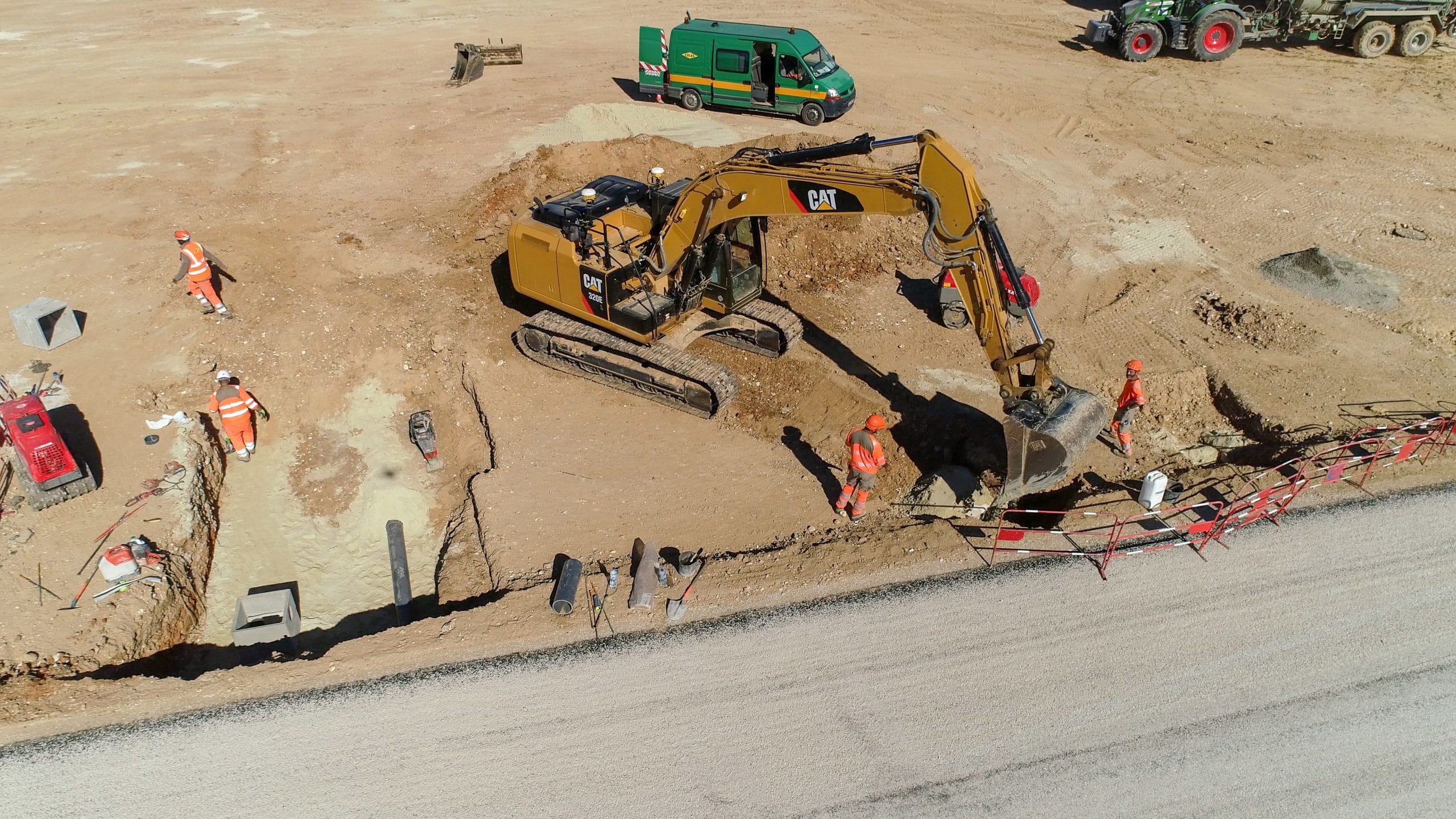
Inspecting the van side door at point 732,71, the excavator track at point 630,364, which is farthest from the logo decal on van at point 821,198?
the van side door at point 732,71

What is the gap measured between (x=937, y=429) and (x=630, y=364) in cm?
439

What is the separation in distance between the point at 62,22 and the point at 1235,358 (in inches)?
1257

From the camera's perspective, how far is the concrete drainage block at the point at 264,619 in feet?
31.6

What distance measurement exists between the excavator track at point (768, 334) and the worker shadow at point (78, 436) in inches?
333

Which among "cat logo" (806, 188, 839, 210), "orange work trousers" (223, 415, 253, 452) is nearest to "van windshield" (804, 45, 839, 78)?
"cat logo" (806, 188, 839, 210)

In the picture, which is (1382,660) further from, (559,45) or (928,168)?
(559,45)

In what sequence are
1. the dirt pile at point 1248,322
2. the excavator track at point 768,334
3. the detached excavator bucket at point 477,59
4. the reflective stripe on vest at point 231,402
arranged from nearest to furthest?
the reflective stripe on vest at point 231,402
the excavator track at point 768,334
the dirt pile at point 1248,322
the detached excavator bucket at point 477,59

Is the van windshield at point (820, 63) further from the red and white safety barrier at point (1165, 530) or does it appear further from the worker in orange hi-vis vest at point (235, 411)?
the worker in orange hi-vis vest at point (235, 411)

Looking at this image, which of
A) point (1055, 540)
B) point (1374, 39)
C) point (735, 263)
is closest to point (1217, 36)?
point (1374, 39)

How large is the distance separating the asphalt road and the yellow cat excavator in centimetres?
220

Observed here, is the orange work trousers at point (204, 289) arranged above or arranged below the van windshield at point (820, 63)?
below

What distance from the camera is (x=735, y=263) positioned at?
500 inches

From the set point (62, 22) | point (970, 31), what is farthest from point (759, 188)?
point (62, 22)

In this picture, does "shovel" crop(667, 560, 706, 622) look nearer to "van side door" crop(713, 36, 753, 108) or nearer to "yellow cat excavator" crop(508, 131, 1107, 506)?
"yellow cat excavator" crop(508, 131, 1107, 506)
